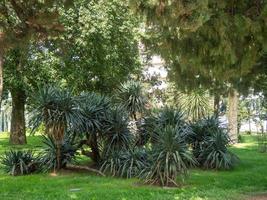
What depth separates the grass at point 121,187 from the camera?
957 cm

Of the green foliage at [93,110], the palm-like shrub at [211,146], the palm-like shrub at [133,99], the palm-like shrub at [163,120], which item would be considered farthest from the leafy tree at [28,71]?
the palm-like shrub at [211,146]

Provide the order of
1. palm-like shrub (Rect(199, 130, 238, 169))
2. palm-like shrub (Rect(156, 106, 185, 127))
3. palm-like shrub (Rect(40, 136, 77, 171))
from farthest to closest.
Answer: palm-like shrub (Rect(156, 106, 185, 127)), palm-like shrub (Rect(199, 130, 238, 169)), palm-like shrub (Rect(40, 136, 77, 171))

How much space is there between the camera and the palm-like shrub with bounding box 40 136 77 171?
13.3m

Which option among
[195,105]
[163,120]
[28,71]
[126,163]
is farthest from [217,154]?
[28,71]

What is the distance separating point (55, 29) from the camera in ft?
26.6

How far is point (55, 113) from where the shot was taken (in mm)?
12570

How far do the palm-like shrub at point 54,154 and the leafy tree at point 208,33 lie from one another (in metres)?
5.36

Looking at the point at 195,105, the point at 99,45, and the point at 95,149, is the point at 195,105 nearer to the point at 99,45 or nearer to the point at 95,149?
the point at 99,45

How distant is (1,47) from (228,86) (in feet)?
20.9

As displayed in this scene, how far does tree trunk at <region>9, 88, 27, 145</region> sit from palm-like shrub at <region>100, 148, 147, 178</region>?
13432 millimetres

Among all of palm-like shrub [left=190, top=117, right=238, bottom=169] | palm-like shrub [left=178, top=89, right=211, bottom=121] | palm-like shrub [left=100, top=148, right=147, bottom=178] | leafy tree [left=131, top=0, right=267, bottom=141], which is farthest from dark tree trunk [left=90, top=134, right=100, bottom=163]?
palm-like shrub [left=178, top=89, right=211, bottom=121]

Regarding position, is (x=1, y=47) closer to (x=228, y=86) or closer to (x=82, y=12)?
(x=228, y=86)

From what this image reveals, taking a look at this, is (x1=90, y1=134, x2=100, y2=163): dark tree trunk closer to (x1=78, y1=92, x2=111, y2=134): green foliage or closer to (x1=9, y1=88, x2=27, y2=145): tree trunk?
(x1=78, y1=92, x2=111, y2=134): green foliage

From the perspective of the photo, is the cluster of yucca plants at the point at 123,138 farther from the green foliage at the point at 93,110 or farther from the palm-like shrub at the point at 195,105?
the palm-like shrub at the point at 195,105
